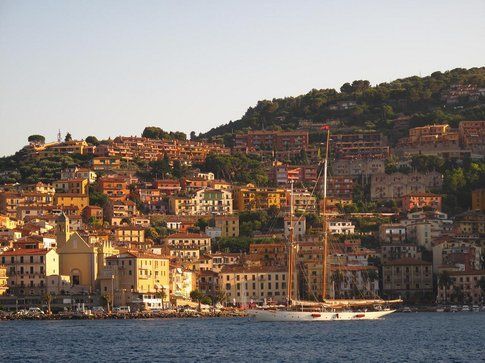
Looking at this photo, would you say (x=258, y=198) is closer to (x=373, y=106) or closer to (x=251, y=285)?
(x=251, y=285)

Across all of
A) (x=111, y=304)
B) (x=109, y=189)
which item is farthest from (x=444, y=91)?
(x=111, y=304)

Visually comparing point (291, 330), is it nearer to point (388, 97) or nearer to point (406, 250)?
point (406, 250)

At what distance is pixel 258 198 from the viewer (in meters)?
128

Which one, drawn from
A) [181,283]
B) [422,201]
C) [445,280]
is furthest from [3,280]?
[422,201]

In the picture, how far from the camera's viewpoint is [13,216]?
118000 millimetres

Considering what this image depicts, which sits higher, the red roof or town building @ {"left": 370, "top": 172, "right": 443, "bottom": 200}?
town building @ {"left": 370, "top": 172, "right": 443, "bottom": 200}

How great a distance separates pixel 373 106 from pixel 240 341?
105520 millimetres

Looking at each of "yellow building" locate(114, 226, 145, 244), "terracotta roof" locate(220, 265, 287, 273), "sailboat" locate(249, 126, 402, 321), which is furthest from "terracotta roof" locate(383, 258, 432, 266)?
"yellow building" locate(114, 226, 145, 244)

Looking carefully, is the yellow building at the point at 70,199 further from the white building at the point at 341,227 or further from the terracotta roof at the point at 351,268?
the terracotta roof at the point at 351,268

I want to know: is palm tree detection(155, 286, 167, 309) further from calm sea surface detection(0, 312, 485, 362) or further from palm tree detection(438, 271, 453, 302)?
palm tree detection(438, 271, 453, 302)

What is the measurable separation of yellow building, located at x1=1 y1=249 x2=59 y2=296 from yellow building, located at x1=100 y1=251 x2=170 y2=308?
11.1 ft

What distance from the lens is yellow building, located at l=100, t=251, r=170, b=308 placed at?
90312 mm

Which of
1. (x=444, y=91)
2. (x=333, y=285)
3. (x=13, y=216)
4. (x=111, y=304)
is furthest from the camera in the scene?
(x=444, y=91)

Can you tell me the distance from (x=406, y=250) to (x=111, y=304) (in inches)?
1171
